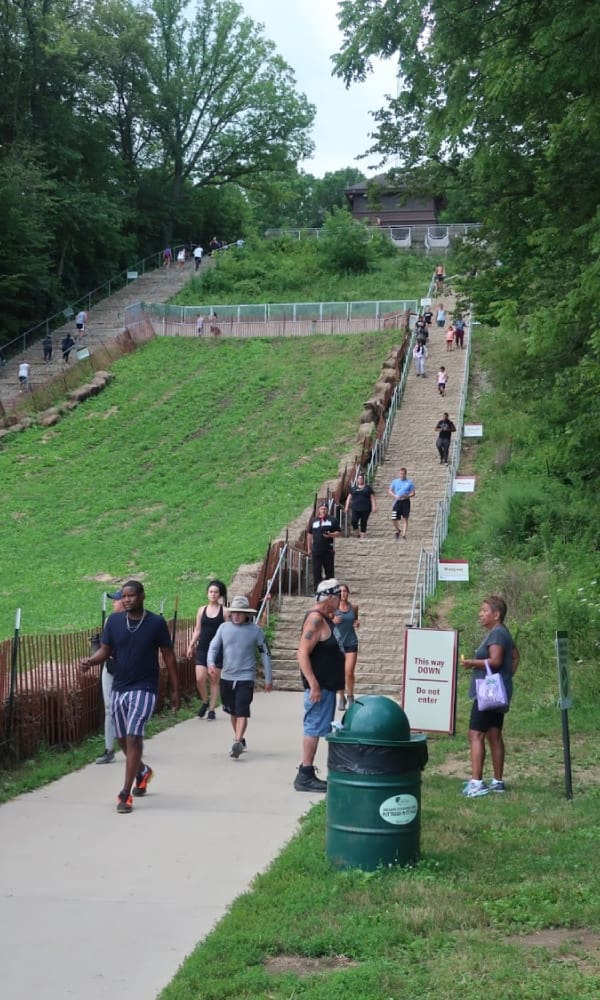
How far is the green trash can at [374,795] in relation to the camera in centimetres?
716

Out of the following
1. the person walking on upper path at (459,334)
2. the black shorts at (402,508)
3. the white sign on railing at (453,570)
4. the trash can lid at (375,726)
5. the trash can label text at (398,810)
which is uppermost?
the person walking on upper path at (459,334)

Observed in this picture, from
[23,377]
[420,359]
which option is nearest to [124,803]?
[420,359]

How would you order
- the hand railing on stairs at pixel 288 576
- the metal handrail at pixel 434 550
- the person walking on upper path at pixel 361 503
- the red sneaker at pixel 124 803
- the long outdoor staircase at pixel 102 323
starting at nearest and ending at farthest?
the red sneaker at pixel 124 803
the metal handrail at pixel 434 550
the hand railing on stairs at pixel 288 576
the person walking on upper path at pixel 361 503
the long outdoor staircase at pixel 102 323

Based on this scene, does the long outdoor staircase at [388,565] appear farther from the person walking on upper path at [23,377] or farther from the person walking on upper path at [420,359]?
the person walking on upper path at [23,377]

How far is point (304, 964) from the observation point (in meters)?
5.84

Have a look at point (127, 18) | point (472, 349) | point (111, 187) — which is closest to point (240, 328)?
point (472, 349)

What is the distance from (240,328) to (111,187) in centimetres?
2373

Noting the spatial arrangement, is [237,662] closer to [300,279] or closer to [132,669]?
[132,669]

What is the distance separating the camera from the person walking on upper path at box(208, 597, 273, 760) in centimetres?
1180

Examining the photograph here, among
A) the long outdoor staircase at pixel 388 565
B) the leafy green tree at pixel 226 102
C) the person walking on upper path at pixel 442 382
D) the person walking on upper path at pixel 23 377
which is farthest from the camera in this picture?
the leafy green tree at pixel 226 102

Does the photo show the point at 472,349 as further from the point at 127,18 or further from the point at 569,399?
the point at 127,18

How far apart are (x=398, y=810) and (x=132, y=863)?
1.94 metres

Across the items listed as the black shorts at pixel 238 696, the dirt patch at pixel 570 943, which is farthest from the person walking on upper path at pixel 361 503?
the dirt patch at pixel 570 943

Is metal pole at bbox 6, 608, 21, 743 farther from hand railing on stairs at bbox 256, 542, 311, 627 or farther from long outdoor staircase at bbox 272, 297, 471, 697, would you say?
hand railing on stairs at bbox 256, 542, 311, 627
